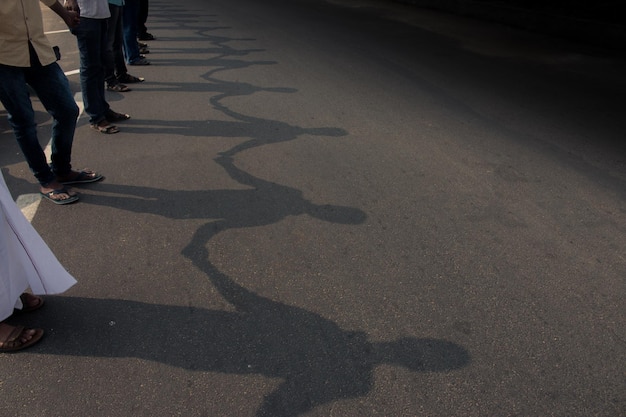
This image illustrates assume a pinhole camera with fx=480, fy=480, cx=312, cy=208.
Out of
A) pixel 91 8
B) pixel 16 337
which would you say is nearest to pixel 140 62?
pixel 91 8

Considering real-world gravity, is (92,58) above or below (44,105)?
above

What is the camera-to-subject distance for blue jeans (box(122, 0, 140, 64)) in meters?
7.35

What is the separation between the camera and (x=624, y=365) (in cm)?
246

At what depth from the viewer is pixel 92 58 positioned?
15.4 feet

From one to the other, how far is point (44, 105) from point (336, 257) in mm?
2568

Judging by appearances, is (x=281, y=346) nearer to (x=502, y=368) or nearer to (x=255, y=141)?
(x=502, y=368)

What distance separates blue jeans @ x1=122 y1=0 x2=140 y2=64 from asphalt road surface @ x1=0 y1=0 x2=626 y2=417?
1.44 m

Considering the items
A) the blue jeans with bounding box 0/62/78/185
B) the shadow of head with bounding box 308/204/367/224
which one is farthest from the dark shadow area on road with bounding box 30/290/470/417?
the blue jeans with bounding box 0/62/78/185

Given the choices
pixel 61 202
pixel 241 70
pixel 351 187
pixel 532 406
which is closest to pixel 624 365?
pixel 532 406

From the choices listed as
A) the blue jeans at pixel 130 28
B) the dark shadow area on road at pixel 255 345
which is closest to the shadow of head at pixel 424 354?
the dark shadow area on road at pixel 255 345

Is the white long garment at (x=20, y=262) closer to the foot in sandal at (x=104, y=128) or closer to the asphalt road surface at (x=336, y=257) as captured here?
the asphalt road surface at (x=336, y=257)

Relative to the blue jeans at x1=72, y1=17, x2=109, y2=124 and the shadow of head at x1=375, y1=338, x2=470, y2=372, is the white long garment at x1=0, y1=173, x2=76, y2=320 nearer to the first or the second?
the shadow of head at x1=375, y1=338, x2=470, y2=372

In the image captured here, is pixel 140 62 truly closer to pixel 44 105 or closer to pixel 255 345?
pixel 44 105

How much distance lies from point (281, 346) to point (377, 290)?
0.73 m
